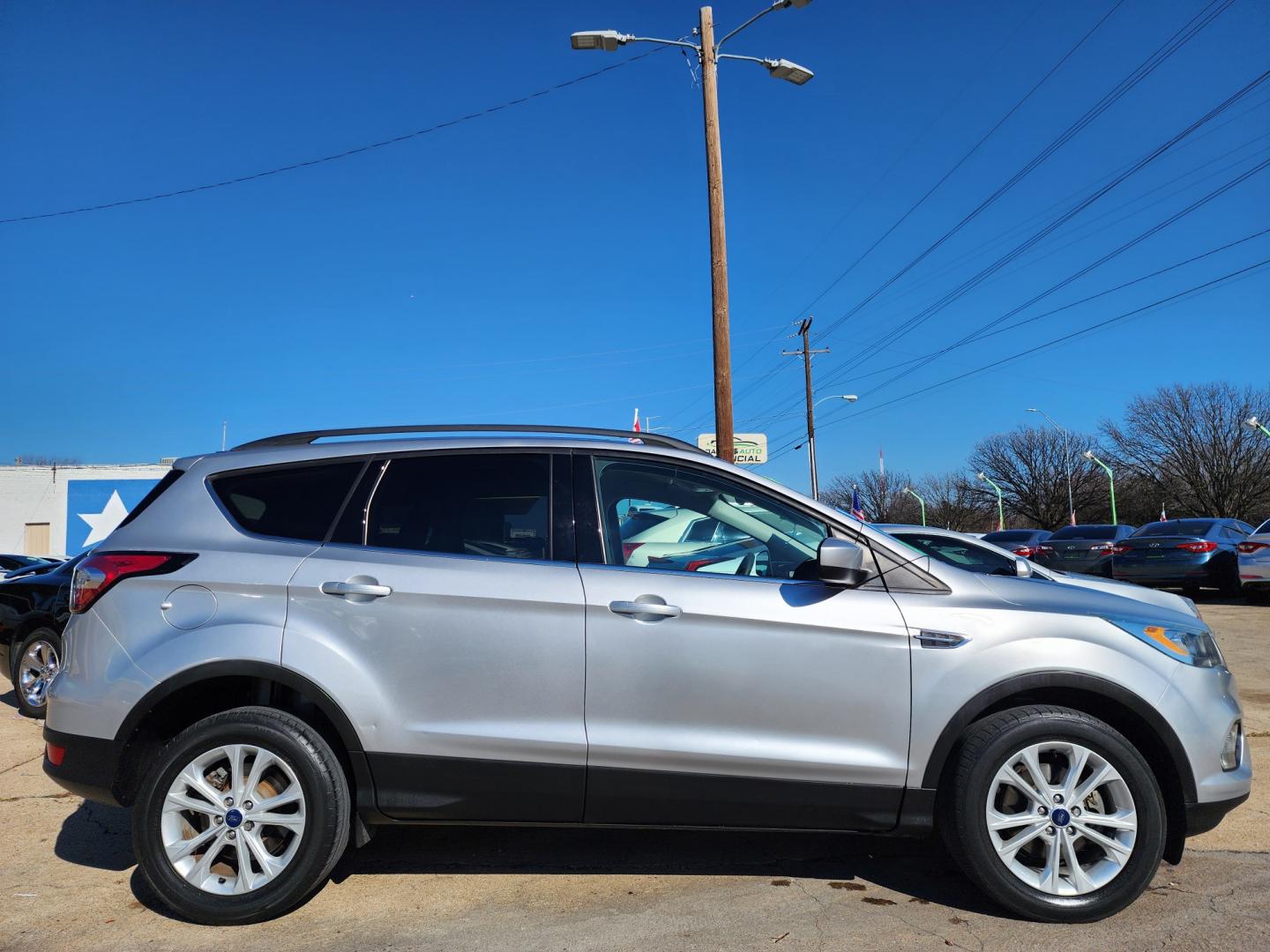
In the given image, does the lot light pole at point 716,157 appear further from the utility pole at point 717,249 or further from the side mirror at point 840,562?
the side mirror at point 840,562

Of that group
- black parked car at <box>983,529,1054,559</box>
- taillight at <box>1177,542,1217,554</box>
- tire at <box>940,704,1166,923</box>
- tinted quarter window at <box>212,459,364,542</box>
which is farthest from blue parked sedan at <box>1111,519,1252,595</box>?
tinted quarter window at <box>212,459,364,542</box>

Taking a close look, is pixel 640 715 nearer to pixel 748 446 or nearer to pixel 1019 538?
pixel 748 446

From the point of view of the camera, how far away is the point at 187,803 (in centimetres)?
342

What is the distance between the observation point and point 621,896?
3.69 m

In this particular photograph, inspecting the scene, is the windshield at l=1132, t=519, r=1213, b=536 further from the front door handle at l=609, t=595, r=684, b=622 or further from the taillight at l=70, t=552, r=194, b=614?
the taillight at l=70, t=552, r=194, b=614

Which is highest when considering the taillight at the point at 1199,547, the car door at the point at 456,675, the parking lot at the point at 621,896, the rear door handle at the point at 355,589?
the taillight at the point at 1199,547

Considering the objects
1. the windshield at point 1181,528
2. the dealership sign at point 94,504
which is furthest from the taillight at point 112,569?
the dealership sign at point 94,504

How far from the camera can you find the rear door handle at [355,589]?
3492 millimetres

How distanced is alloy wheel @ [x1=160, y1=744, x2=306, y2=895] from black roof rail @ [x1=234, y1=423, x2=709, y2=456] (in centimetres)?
133

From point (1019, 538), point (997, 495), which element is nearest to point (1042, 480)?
point (997, 495)

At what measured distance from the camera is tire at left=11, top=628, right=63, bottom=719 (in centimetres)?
761

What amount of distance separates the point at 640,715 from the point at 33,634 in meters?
6.67

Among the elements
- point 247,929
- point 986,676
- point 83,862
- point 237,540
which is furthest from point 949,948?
point 83,862

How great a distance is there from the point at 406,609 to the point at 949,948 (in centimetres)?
229
